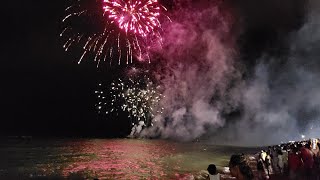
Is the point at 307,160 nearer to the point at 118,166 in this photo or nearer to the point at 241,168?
the point at 241,168

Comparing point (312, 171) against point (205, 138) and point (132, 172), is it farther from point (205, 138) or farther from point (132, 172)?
point (205, 138)

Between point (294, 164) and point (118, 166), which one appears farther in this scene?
point (118, 166)

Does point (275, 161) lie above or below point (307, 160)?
below

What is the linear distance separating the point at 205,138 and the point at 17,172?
113879mm

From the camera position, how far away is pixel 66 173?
42.9 metres

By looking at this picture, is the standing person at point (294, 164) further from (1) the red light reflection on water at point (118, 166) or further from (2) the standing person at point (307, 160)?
(1) the red light reflection on water at point (118, 166)

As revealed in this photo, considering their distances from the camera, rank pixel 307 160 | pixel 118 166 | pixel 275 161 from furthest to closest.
→ pixel 118 166, pixel 275 161, pixel 307 160

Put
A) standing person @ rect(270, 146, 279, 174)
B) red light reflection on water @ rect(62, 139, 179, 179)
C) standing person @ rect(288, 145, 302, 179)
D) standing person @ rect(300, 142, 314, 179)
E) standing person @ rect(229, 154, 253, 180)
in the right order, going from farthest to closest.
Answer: red light reflection on water @ rect(62, 139, 179, 179) < standing person @ rect(270, 146, 279, 174) < standing person @ rect(288, 145, 302, 179) < standing person @ rect(300, 142, 314, 179) < standing person @ rect(229, 154, 253, 180)

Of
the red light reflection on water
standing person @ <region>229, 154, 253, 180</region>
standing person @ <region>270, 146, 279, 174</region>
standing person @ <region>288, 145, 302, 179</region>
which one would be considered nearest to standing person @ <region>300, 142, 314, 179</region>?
standing person @ <region>288, 145, 302, 179</region>

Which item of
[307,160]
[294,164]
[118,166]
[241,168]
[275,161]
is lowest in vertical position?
[118,166]

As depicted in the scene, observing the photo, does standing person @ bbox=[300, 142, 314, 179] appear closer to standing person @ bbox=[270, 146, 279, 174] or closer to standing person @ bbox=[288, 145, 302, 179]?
standing person @ bbox=[288, 145, 302, 179]

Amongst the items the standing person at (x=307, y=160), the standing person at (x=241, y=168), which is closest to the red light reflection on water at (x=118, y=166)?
the standing person at (x=307, y=160)

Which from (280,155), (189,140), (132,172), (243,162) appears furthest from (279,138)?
(243,162)

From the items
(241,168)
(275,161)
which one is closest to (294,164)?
(275,161)
